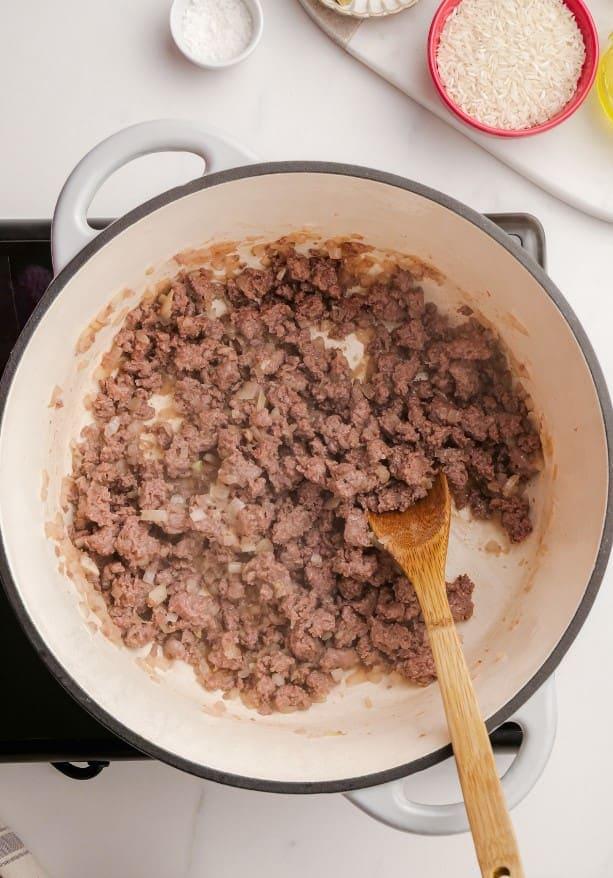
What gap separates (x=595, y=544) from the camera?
4.84 feet

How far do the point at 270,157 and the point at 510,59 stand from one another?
0.55m

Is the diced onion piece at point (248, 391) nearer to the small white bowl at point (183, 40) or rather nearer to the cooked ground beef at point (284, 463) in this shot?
the cooked ground beef at point (284, 463)

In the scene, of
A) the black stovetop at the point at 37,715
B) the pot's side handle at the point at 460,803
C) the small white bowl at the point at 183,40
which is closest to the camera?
the pot's side handle at the point at 460,803

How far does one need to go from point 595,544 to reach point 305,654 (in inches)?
23.8

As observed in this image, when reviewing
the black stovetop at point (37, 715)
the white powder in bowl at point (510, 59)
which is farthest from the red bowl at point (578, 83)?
the black stovetop at point (37, 715)

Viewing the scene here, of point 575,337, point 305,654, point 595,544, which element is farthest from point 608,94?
point 305,654

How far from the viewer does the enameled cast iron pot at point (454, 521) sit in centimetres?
140

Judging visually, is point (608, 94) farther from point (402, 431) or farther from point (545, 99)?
point (402, 431)

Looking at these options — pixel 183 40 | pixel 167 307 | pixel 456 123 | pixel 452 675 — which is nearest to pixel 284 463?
pixel 167 307

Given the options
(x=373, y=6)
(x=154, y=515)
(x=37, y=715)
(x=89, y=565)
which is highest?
(x=373, y=6)

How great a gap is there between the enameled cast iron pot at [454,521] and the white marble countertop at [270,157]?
0.90ft

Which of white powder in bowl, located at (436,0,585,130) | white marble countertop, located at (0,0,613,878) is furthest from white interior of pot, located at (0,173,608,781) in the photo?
white powder in bowl, located at (436,0,585,130)

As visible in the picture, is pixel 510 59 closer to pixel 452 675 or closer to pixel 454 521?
pixel 454 521

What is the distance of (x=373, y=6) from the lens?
181cm
